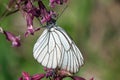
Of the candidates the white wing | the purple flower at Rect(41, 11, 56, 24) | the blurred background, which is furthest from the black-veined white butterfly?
the blurred background

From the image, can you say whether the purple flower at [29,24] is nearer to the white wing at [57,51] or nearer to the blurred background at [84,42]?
the white wing at [57,51]

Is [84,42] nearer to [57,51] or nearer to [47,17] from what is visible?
[57,51]

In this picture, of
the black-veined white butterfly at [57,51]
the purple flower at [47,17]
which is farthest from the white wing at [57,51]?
the purple flower at [47,17]

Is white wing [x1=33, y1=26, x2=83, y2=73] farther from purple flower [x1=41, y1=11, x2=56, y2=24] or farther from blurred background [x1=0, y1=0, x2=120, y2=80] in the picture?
blurred background [x1=0, y1=0, x2=120, y2=80]

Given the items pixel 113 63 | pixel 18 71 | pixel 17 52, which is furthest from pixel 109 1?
pixel 18 71

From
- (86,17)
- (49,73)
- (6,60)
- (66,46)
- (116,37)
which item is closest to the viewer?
(49,73)

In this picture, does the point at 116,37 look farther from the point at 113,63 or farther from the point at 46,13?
the point at 46,13

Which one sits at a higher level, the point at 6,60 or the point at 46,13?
the point at 46,13

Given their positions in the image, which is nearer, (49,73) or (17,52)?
(49,73)
